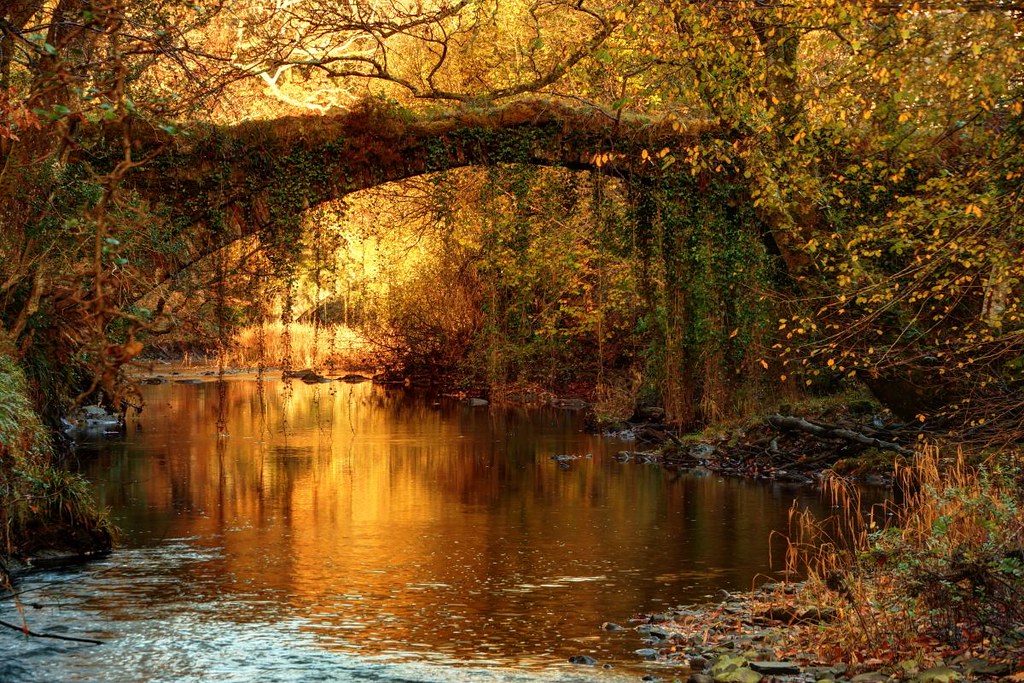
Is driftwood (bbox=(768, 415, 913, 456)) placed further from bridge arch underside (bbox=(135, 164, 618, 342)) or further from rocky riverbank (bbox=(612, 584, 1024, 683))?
rocky riverbank (bbox=(612, 584, 1024, 683))

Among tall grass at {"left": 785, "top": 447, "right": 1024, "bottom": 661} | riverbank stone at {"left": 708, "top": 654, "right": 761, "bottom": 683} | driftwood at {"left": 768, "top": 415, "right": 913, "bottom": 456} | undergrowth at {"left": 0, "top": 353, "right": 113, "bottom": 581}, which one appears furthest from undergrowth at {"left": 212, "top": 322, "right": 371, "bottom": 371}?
riverbank stone at {"left": 708, "top": 654, "right": 761, "bottom": 683}

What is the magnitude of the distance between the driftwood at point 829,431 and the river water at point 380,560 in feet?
4.62

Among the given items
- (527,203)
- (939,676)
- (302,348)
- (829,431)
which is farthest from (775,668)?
(302,348)

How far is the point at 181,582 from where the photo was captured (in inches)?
410

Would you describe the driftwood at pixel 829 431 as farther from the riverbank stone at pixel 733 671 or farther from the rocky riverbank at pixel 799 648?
the riverbank stone at pixel 733 671

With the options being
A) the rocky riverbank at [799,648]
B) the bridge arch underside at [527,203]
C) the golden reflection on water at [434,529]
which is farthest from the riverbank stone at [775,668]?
the bridge arch underside at [527,203]

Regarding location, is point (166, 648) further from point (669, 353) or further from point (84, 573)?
point (669, 353)

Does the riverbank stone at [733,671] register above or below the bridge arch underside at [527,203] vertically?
below

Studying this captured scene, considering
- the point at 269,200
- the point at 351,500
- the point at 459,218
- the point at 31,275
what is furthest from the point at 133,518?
the point at 459,218

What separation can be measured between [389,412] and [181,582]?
15.0m

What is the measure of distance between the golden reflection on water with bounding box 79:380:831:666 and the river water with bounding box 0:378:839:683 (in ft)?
0.11

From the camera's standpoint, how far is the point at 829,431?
17.3 meters

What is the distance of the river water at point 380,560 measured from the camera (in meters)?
8.19

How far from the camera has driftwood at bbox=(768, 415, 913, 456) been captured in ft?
54.5
